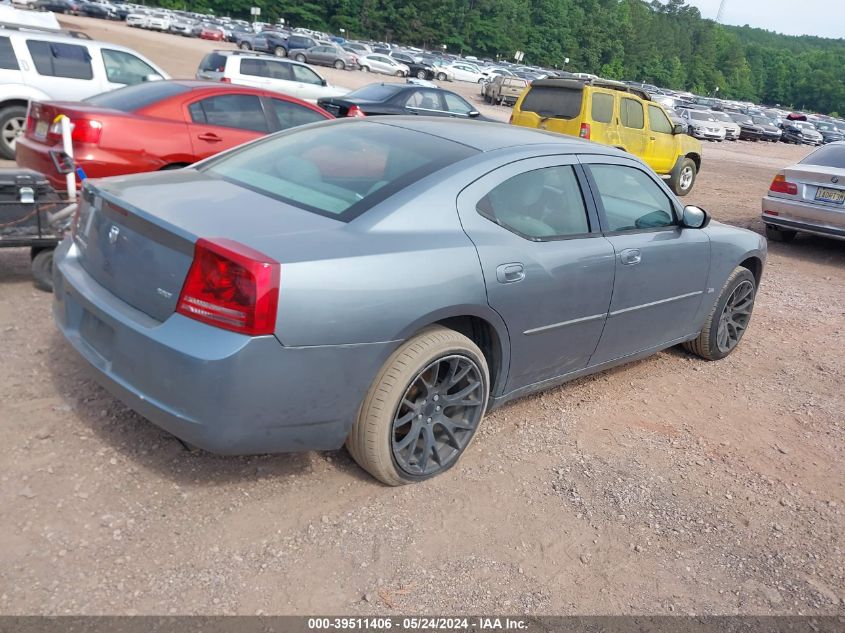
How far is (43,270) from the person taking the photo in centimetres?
527

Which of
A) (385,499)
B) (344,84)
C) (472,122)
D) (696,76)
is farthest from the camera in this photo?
(696,76)

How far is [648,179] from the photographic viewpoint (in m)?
4.71

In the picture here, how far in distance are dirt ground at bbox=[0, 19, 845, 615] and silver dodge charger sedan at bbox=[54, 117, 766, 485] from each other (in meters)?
0.32

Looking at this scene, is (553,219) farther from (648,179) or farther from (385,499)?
(385,499)

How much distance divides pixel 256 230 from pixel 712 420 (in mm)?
3169

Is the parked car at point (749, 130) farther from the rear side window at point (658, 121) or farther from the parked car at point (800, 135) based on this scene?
the rear side window at point (658, 121)

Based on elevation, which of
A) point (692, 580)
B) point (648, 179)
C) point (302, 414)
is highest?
point (648, 179)

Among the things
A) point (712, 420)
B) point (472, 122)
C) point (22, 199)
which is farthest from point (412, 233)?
point (22, 199)

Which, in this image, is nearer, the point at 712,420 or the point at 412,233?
the point at 412,233

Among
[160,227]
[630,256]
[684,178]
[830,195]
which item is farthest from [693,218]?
[684,178]

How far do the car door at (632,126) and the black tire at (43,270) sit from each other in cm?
1049

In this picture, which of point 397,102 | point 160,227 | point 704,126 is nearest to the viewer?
point 160,227

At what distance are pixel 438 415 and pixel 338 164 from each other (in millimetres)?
1339

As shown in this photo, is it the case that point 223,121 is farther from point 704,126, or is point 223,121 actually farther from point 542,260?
point 704,126
